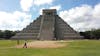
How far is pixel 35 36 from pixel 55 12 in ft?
58.1

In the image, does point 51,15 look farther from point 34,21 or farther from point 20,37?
point 20,37

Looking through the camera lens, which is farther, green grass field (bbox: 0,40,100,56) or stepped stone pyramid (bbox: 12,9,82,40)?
stepped stone pyramid (bbox: 12,9,82,40)

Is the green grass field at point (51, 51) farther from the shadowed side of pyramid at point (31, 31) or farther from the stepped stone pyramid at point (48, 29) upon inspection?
the shadowed side of pyramid at point (31, 31)

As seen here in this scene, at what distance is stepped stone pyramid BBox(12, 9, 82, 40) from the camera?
10706 cm

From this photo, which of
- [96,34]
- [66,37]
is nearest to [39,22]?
[66,37]

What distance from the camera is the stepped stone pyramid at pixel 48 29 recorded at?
107 metres

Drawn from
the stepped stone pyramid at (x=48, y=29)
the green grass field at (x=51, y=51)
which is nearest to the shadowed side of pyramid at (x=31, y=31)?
the stepped stone pyramid at (x=48, y=29)

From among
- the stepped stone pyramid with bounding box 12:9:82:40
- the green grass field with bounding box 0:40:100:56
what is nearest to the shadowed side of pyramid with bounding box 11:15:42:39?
the stepped stone pyramid with bounding box 12:9:82:40

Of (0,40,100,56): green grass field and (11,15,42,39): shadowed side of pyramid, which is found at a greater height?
(11,15,42,39): shadowed side of pyramid

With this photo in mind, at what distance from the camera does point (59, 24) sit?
115125mm

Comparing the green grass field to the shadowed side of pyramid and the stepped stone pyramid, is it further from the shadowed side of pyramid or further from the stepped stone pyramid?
the shadowed side of pyramid

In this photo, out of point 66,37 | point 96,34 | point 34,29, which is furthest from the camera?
point 96,34

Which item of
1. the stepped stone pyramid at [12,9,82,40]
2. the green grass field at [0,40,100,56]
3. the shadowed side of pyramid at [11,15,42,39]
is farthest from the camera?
the shadowed side of pyramid at [11,15,42,39]

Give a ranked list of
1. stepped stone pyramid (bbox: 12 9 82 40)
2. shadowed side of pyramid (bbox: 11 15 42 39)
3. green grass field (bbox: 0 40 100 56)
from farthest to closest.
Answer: shadowed side of pyramid (bbox: 11 15 42 39) → stepped stone pyramid (bbox: 12 9 82 40) → green grass field (bbox: 0 40 100 56)
